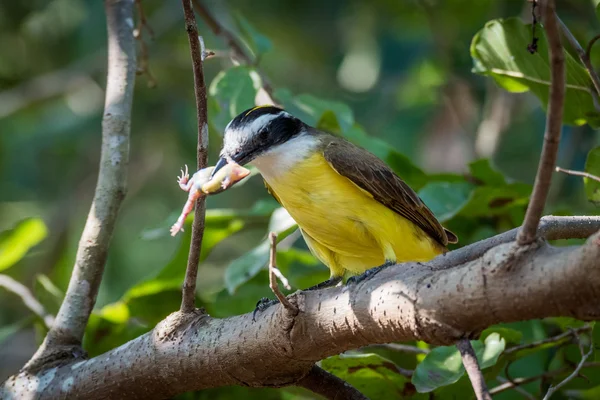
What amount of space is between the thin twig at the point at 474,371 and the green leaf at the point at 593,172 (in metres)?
1.41

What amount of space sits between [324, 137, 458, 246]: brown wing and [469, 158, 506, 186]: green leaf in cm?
31

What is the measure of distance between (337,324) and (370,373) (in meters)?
0.88

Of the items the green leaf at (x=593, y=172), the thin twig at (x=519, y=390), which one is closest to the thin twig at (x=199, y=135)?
the thin twig at (x=519, y=390)

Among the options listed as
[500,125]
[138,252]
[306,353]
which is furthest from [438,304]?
[138,252]

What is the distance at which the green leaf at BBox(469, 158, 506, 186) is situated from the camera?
387cm

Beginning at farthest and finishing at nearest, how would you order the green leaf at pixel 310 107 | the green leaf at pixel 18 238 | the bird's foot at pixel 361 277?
the green leaf at pixel 310 107, the green leaf at pixel 18 238, the bird's foot at pixel 361 277

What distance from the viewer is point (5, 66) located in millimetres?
7383

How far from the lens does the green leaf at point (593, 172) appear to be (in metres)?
3.15

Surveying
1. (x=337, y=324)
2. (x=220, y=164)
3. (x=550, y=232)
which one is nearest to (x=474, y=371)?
(x=337, y=324)

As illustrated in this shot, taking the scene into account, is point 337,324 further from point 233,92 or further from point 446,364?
point 233,92

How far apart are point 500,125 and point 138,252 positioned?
13.9 ft

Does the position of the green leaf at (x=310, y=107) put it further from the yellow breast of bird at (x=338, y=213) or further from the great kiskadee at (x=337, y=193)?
the yellow breast of bird at (x=338, y=213)

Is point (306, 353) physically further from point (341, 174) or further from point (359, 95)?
point (359, 95)

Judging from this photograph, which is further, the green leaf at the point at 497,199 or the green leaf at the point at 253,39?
the green leaf at the point at 253,39
